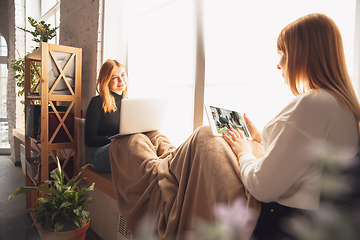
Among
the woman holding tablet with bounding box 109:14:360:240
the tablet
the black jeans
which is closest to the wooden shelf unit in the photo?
the woman holding tablet with bounding box 109:14:360:240

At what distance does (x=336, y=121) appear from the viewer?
0.70 m

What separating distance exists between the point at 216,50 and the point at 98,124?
1.13 m

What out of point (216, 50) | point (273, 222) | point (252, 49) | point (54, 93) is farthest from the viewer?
point (54, 93)

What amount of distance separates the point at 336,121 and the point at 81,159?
6.34ft

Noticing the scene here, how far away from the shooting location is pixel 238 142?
1072mm

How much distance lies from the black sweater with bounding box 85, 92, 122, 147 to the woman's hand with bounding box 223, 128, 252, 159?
3.91 ft

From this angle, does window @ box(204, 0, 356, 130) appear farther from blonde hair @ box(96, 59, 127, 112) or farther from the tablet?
blonde hair @ box(96, 59, 127, 112)

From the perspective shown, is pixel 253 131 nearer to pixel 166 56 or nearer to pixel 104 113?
pixel 166 56

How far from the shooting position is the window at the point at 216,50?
1.34 m

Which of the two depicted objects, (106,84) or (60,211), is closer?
(60,211)

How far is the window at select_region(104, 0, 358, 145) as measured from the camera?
1.34 m

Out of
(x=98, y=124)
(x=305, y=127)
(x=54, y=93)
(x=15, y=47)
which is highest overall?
(x=15, y=47)

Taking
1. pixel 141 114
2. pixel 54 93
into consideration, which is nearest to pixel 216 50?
pixel 141 114

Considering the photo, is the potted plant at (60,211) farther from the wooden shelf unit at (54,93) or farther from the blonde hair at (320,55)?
the blonde hair at (320,55)
